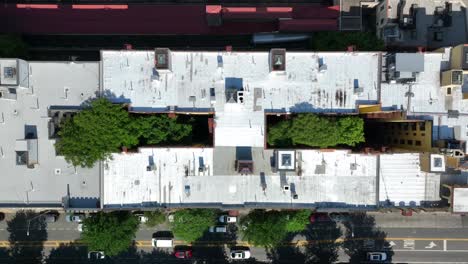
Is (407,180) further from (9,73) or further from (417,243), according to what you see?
(9,73)

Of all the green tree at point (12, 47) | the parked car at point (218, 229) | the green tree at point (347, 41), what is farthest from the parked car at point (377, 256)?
the green tree at point (12, 47)

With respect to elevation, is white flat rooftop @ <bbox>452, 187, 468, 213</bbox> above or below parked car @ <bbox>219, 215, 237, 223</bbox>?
above

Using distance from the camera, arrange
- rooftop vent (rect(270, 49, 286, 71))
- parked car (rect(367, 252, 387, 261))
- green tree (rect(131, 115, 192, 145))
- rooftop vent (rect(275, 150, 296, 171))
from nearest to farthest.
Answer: rooftop vent (rect(270, 49, 286, 71))
green tree (rect(131, 115, 192, 145))
rooftop vent (rect(275, 150, 296, 171))
parked car (rect(367, 252, 387, 261))

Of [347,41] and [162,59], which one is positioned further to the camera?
[347,41]

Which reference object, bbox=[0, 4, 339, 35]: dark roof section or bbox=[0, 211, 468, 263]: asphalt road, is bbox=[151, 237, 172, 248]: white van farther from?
bbox=[0, 4, 339, 35]: dark roof section

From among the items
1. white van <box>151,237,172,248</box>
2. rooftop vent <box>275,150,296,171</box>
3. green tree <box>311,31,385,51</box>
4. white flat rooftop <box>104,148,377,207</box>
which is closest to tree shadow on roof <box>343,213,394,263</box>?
white flat rooftop <box>104,148,377,207</box>

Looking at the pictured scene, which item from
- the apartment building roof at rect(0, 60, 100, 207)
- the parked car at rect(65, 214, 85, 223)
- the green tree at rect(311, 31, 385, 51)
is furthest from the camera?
the parked car at rect(65, 214, 85, 223)

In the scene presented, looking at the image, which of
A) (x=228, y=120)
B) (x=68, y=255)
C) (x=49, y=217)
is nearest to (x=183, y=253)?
(x=68, y=255)

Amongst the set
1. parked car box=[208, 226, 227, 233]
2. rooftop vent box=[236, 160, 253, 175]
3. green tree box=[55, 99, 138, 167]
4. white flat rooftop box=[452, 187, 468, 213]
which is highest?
green tree box=[55, 99, 138, 167]
